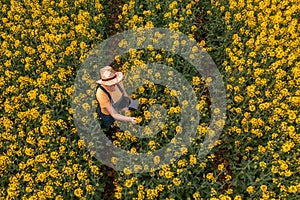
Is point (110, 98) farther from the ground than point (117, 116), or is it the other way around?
point (110, 98)

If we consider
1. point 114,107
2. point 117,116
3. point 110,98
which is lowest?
point 117,116

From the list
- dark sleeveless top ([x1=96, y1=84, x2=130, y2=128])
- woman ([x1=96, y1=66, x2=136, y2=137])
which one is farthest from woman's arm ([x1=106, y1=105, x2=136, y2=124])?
dark sleeveless top ([x1=96, y1=84, x2=130, y2=128])

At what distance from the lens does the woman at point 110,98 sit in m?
6.43

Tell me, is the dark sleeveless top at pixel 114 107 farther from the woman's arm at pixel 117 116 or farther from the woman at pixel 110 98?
the woman's arm at pixel 117 116

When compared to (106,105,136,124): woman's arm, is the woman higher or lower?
higher

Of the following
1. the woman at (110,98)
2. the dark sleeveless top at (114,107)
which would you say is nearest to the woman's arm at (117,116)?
the woman at (110,98)

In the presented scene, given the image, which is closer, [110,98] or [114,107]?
[110,98]

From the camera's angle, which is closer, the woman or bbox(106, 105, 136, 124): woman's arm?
the woman

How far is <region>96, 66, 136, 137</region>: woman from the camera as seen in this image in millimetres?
6434

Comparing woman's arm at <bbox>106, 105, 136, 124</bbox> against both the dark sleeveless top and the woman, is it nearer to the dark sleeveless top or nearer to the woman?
the woman

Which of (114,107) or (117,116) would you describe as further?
(114,107)

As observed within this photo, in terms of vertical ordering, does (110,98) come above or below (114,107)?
below

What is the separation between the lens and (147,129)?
7223 millimetres

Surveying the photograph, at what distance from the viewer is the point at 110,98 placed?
6.72 metres
